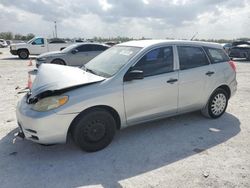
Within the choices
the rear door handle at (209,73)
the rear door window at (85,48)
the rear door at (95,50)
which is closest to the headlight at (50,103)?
the rear door handle at (209,73)

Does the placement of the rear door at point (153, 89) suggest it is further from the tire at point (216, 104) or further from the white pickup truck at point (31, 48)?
the white pickup truck at point (31, 48)

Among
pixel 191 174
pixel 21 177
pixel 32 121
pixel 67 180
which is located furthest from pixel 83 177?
pixel 191 174

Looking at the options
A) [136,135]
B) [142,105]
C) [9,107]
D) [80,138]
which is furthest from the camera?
[9,107]

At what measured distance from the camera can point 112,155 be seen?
3699 millimetres

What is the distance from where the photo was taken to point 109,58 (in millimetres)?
4516

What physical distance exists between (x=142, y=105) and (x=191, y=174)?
1.37m

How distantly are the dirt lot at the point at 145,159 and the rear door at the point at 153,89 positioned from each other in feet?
1.58

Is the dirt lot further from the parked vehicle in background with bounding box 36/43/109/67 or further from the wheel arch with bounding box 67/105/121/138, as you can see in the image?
the parked vehicle in background with bounding box 36/43/109/67

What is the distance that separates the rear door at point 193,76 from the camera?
14.8 ft

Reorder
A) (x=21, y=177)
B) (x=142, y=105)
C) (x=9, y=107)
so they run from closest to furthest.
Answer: (x=21, y=177)
(x=142, y=105)
(x=9, y=107)

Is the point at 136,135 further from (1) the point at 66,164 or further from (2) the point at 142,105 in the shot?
(1) the point at 66,164

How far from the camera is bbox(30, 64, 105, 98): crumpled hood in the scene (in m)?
3.57

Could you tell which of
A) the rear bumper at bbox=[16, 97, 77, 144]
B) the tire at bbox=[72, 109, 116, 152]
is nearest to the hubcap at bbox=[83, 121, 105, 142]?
the tire at bbox=[72, 109, 116, 152]

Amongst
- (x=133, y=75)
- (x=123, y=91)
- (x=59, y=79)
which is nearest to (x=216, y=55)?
(x=133, y=75)
